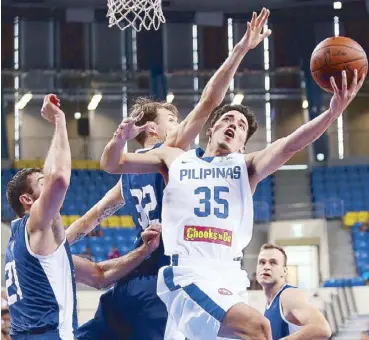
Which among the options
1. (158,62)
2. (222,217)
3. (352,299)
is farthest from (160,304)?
(158,62)

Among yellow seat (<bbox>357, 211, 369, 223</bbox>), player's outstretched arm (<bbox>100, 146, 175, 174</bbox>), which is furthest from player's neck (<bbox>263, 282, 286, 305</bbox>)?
yellow seat (<bbox>357, 211, 369, 223</bbox>)

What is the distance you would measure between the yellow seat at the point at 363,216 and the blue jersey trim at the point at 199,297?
473 inches

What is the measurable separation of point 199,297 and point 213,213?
1.53 feet

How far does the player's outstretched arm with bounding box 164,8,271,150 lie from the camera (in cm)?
516

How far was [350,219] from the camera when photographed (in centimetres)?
1605

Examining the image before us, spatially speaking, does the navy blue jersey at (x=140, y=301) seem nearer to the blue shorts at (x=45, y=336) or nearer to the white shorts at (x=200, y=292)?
the white shorts at (x=200, y=292)

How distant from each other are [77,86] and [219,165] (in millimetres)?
17044

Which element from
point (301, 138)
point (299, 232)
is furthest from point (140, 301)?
point (299, 232)

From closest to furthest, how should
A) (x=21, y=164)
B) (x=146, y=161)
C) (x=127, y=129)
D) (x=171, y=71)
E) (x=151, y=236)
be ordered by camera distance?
1. (x=127, y=129)
2. (x=146, y=161)
3. (x=151, y=236)
4. (x=21, y=164)
5. (x=171, y=71)

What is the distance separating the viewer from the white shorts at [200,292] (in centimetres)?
460

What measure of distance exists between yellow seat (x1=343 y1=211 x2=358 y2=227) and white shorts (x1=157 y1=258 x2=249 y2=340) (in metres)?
11.1

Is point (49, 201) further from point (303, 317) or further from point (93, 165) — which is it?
point (93, 165)

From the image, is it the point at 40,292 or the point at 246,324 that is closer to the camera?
the point at 246,324

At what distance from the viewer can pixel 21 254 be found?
4.66m
